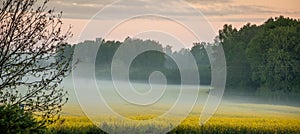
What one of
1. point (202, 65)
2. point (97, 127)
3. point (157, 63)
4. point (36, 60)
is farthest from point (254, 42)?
point (36, 60)

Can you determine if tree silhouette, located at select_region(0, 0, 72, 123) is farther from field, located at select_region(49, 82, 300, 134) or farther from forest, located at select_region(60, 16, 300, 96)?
forest, located at select_region(60, 16, 300, 96)

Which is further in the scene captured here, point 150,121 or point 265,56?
point 265,56

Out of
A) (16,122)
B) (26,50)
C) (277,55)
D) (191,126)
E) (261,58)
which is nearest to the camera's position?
(16,122)

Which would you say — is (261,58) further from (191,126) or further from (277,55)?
(191,126)

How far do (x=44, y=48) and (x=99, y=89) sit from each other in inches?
168

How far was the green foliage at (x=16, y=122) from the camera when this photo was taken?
3.89 m

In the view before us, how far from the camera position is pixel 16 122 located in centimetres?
394

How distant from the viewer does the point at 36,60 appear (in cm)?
462

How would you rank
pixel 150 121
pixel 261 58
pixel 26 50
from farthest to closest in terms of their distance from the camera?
pixel 261 58
pixel 150 121
pixel 26 50

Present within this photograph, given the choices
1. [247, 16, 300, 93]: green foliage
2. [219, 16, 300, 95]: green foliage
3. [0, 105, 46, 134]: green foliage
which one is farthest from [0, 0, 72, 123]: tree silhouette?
[247, 16, 300, 93]: green foliage

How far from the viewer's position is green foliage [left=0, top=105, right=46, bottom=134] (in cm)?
389

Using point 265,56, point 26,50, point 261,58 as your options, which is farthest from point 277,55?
point 26,50

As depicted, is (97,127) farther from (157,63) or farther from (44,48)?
(44,48)

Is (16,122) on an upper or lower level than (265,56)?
lower
